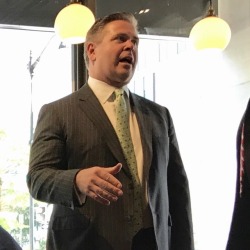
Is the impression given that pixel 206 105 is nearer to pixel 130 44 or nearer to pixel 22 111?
pixel 22 111

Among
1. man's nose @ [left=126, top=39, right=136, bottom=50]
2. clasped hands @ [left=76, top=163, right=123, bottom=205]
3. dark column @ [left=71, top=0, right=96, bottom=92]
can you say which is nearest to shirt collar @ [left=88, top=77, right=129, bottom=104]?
man's nose @ [left=126, top=39, right=136, bottom=50]

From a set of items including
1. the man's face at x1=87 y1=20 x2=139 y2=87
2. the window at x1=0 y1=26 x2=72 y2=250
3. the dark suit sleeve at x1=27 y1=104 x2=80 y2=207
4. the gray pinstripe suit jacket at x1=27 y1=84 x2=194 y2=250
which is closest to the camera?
→ the dark suit sleeve at x1=27 y1=104 x2=80 y2=207

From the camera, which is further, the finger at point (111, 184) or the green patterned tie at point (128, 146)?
the green patterned tie at point (128, 146)

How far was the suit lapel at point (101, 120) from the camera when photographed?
1.61 metres

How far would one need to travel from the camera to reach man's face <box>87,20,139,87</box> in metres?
1.71

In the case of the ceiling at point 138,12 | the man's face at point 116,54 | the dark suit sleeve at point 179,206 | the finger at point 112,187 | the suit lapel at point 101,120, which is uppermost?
the ceiling at point 138,12

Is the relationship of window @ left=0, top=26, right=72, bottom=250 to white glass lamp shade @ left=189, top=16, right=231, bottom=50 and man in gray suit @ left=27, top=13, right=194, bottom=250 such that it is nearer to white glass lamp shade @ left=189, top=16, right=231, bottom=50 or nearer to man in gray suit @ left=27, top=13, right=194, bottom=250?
white glass lamp shade @ left=189, top=16, right=231, bottom=50

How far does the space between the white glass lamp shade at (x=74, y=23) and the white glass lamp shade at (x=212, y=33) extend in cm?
59

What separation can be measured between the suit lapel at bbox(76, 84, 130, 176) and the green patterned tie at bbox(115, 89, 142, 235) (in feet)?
0.08

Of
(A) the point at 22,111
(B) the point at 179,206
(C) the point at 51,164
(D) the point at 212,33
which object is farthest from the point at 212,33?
(C) the point at 51,164

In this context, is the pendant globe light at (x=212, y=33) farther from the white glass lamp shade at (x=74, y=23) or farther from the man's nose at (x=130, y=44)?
the man's nose at (x=130, y=44)

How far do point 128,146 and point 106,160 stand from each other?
0.09m

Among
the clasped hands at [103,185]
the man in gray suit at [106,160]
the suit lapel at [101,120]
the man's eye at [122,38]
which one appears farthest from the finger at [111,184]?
the man's eye at [122,38]

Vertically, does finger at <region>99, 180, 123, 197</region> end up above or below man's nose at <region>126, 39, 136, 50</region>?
below
